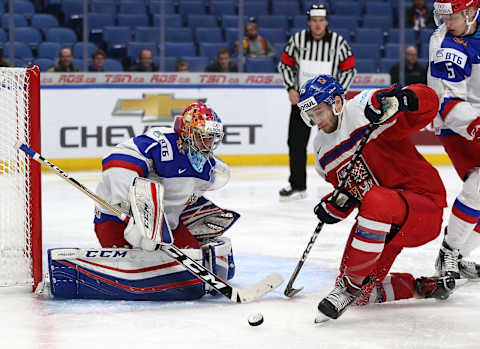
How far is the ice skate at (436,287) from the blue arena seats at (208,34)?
4.79m

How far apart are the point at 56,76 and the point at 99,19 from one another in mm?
616

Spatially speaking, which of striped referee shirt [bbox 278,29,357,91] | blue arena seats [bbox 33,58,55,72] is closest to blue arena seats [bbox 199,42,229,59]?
blue arena seats [bbox 33,58,55,72]

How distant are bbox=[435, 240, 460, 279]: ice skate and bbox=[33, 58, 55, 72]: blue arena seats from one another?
426 centimetres

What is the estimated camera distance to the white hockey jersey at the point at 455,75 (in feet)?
9.63

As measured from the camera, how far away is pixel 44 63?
661cm

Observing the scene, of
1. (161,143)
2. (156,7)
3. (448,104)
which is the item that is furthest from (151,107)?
(448,104)

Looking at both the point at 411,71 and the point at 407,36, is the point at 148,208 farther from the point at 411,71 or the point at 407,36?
the point at 407,36

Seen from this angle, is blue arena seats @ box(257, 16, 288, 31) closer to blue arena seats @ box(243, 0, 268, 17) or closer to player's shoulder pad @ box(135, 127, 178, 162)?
blue arena seats @ box(243, 0, 268, 17)

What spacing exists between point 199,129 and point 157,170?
0.23m

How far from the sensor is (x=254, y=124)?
6.94 metres

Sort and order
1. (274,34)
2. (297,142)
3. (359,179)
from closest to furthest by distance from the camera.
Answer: (359,179), (297,142), (274,34)

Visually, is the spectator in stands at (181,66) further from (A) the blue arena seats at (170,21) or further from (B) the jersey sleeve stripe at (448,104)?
(B) the jersey sleeve stripe at (448,104)

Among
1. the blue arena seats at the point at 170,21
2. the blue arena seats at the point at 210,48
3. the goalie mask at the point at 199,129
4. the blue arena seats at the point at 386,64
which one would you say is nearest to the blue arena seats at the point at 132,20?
the blue arena seats at the point at 170,21

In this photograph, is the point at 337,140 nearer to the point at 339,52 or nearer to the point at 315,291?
the point at 315,291
